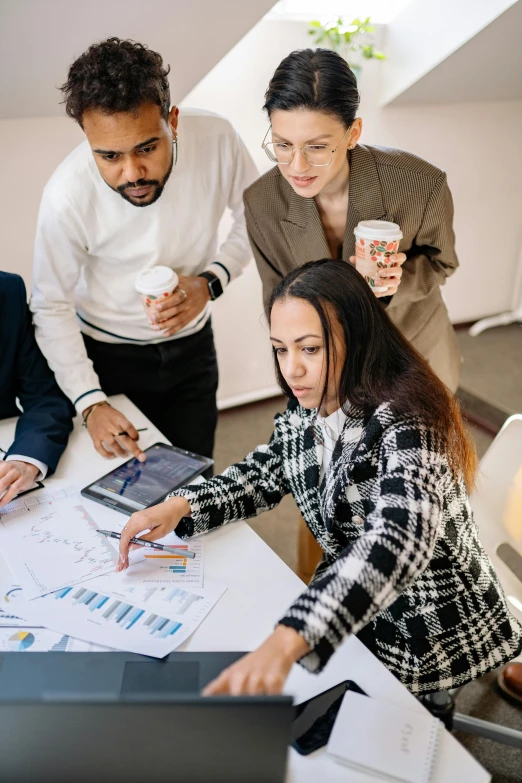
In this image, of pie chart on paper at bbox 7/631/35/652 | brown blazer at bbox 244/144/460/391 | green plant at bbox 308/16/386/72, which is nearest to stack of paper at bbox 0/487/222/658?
pie chart on paper at bbox 7/631/35/652

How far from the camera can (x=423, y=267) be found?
1854 mm

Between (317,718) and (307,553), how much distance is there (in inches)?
49.9

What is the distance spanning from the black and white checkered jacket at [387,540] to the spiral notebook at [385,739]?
138mm

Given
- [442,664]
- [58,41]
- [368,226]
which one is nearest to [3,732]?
[442,664]

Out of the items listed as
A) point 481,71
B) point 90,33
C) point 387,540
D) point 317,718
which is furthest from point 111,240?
point 481,71

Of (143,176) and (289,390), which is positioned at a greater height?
(143,176)

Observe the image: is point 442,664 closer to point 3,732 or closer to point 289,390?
point 289,390

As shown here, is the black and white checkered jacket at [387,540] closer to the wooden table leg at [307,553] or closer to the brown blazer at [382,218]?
the brown blazer at [382,218]

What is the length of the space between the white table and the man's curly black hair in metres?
0.85

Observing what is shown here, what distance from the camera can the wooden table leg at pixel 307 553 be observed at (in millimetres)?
2295

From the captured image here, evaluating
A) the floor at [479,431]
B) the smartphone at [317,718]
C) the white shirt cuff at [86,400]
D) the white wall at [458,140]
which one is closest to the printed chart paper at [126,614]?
the smartphone at [317,718]

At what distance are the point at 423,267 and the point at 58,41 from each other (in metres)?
1.25

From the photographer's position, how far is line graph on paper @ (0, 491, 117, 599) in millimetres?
1337

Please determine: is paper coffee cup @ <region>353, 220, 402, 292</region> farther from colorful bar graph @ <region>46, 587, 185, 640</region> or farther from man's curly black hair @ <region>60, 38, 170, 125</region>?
colorful bar graph @ <region>46, 587, 185, 640</region>
